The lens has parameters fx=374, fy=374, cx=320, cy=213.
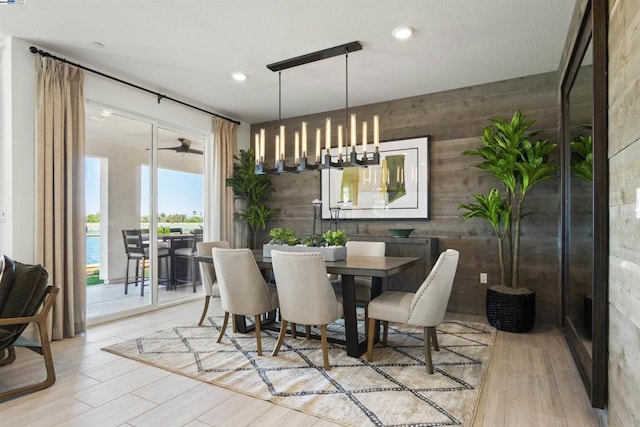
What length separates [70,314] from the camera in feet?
11.1

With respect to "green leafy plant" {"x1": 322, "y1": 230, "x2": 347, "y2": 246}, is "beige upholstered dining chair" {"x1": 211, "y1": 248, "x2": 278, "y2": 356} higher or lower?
lower

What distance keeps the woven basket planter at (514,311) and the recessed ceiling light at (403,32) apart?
2484mm

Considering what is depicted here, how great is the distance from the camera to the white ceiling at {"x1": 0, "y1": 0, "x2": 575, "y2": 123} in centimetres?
272

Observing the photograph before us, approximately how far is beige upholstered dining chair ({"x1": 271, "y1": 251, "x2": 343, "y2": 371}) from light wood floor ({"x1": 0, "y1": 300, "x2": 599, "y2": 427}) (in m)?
0.67

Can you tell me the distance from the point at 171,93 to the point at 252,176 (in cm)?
150

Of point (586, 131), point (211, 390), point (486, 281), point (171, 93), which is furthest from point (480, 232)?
point (171, 93)

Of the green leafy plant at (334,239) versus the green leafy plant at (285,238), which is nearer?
the green leafy plant at (334,239)

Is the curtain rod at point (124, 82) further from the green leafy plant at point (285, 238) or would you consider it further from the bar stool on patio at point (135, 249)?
the green leafy plant at point (285, 238)

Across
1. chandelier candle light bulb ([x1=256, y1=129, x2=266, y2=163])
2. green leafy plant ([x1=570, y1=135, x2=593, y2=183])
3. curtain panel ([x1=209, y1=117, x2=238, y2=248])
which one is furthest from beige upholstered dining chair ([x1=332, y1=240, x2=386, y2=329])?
curtain panel ([x1=209, y1=117, x2=238, y2=248])

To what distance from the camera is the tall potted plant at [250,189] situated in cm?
536

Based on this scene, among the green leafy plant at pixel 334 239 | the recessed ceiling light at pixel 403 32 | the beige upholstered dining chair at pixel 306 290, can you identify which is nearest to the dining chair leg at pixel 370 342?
the beige upholstered dining chair at pixel 306 290

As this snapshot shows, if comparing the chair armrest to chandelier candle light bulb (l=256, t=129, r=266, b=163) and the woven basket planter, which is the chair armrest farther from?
the woven basket planter

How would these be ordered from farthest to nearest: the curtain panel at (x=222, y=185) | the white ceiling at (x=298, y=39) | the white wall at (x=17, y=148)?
1. the curtain panel at (x=222, y=185)
2. the white wall at (x=17, y=148)
3. the white ceiling at (x=298, y=39)

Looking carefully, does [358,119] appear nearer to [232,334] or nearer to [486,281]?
[486,281]
